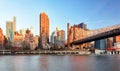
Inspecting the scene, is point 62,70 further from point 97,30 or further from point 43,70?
point 97,30

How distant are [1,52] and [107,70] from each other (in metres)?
113

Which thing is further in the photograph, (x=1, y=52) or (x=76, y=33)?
(x=1, y=52)

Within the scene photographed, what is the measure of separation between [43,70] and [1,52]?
110 m

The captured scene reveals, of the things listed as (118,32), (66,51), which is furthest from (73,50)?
(118,32)

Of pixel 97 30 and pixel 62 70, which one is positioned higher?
pixel 97 30

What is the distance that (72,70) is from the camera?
34531mm

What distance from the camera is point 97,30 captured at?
292 feet

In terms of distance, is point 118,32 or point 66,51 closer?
point 118,32

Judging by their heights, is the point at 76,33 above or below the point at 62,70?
above

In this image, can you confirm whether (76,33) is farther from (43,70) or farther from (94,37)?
(43,70)

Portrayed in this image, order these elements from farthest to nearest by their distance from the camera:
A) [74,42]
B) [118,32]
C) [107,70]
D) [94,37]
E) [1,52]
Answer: [1,52], [74,42], [94,37], [118,32], [107,70]

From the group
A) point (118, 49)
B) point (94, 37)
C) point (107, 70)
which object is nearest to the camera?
point (107, 70)

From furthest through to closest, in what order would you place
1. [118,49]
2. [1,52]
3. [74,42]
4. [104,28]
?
[118,49]
[1,52]
[74,42]
[104,28]

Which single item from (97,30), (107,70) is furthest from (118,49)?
(107,70)
